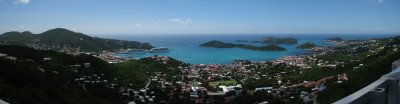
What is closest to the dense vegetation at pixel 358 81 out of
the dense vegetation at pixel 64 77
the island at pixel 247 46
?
the dense vegetation at pixel 64 77

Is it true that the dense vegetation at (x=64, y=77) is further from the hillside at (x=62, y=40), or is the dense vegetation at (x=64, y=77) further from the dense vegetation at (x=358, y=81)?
the hillside at (x=62, y=40)

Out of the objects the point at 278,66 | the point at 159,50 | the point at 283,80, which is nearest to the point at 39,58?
the point at 283,80

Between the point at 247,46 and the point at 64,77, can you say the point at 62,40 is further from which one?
the point at 64,77

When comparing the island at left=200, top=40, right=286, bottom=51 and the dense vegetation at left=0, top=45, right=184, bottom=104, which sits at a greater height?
the dense vegetation at left=0, top=45, right=184, bottom=104

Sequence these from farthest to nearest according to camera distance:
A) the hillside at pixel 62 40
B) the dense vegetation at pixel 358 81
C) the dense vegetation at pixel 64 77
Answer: the hillside at pixel 62 40 < the dense vegetation at pixel 64 77 < the dense vegetation at pixel 358 81

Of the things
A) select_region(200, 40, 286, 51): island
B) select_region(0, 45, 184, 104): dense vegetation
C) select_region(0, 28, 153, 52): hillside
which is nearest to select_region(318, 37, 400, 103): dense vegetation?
select_region(0, 45, 184, 104): dense vegetation

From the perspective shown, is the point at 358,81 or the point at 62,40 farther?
the point at 62,40

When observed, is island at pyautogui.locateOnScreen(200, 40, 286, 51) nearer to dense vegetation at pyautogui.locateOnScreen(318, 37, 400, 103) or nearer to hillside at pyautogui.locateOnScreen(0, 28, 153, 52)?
hillside at pyautogui.locateOnScreen(0, 28, 153, 52)

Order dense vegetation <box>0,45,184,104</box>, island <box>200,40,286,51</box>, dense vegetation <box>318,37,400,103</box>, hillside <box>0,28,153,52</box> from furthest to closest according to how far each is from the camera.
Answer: island <box>200,40,286,51</box>
hillside <box>0,28,153,52</box>
dense vegetation <box>0,45,184,104</box>
dense vegetation <box>318,37,400,103</box>

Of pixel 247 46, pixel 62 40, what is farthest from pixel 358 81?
pixel 247 46
